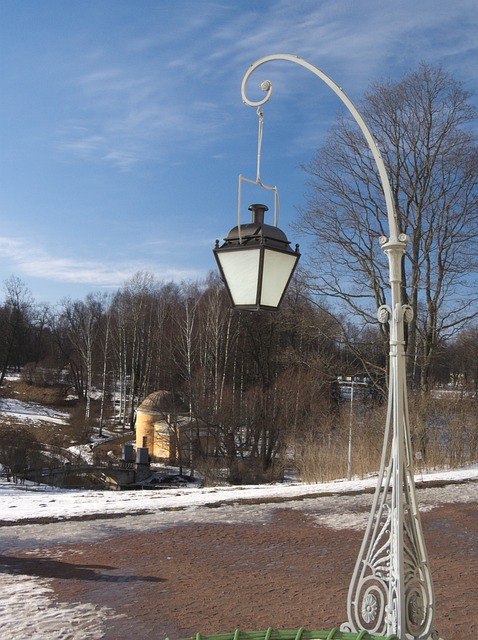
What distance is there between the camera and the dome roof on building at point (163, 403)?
28609 mm

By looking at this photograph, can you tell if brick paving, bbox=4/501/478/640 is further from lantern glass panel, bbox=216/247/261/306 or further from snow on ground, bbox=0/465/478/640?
lantern glass panel, bbox=216/247/261/306

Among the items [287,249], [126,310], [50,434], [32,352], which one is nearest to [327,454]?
[287,249]

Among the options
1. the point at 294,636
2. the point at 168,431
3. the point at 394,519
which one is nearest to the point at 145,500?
the point at 394,519

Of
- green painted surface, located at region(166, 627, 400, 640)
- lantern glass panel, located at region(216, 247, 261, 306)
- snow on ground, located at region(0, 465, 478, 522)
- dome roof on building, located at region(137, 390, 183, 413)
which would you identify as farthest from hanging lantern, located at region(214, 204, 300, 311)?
dome roof on building, located at region(137, 390, 183, 413)

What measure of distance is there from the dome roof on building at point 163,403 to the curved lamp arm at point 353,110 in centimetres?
2508

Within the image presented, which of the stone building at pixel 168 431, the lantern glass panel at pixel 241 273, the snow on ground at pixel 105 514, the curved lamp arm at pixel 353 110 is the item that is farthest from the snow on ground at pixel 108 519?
the stone building at pixel 168 431

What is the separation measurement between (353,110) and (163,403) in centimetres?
2633

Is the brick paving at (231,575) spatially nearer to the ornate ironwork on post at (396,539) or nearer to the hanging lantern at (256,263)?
the ornate ironwork on post at (396,539)

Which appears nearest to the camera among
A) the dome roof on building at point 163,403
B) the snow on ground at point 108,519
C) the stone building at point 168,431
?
the snow on ground at point 108,519

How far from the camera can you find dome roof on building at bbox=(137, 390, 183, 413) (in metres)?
28.6

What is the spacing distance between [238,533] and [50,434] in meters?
27.2

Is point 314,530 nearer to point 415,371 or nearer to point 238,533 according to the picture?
point 238,533

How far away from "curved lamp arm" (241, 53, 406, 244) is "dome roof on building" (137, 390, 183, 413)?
25081mm

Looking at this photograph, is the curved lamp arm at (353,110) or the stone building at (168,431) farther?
the stone building at (168,431)
